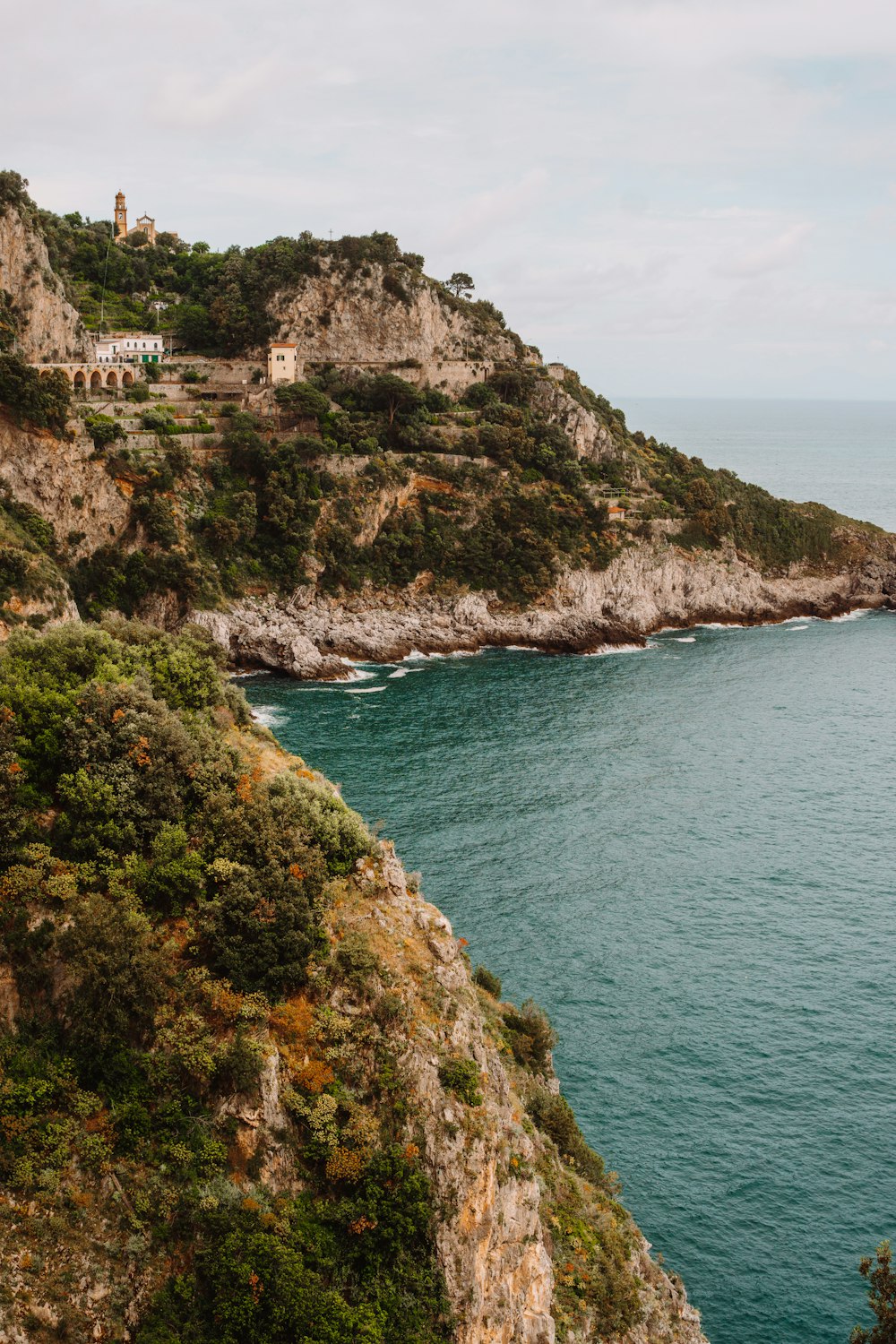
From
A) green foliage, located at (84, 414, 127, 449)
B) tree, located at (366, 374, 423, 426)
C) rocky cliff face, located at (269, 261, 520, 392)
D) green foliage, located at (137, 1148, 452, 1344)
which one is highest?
rocky cliff face, located at (269, 261, 520, 392)

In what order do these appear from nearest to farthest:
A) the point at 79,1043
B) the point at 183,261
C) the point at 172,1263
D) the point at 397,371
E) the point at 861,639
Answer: the point at 172,1263, the point at 79,1043, the point at 861,639, the point at 397,371, the point at 183,261

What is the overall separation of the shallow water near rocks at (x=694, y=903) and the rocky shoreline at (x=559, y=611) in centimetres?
336

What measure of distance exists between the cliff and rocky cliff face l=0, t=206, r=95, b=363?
6792 centimetres

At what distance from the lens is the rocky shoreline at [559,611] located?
248 ft

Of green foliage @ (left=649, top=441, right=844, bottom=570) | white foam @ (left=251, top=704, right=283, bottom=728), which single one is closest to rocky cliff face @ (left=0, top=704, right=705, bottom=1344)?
white foam @ (left=251, top=704, right=283, bottom=728)

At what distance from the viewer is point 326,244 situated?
340 ft

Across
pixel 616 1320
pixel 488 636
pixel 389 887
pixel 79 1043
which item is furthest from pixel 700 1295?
pixel 488 636

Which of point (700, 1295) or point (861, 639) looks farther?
point (861, 639)

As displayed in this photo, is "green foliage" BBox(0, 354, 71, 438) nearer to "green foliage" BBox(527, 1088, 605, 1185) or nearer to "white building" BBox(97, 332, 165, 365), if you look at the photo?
"white building" BBox(97, 332, 165, 365)

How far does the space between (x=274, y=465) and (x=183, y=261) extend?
44.2 metres

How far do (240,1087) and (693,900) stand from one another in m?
28.8

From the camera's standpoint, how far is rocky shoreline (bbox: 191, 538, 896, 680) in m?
75.6

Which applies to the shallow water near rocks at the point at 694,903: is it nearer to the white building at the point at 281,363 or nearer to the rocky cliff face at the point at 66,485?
the rocky cliff face at the point at 66,485

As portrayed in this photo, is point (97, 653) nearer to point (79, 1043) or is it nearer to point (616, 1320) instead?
point (79, 1043)
